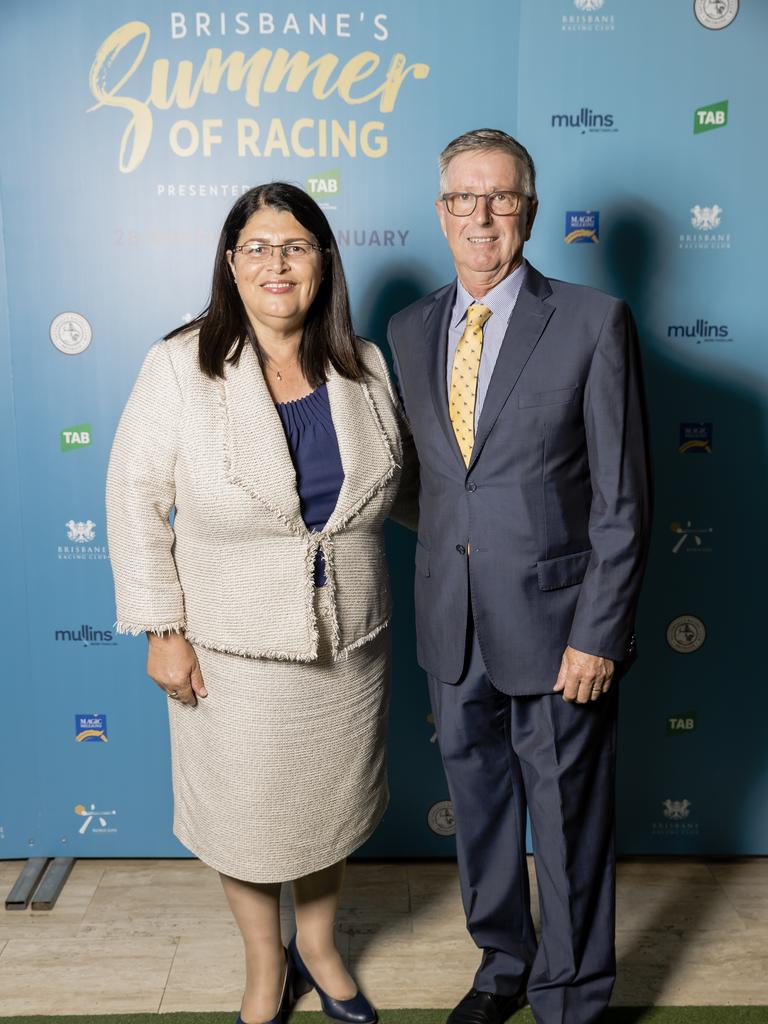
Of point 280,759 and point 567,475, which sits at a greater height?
point 567,475

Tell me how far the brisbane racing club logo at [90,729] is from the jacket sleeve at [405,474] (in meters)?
1.14

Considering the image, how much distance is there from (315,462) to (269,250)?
393 mm

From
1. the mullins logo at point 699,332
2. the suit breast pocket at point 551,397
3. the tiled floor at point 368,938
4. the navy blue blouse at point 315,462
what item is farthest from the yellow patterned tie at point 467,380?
the tiled floor at point 368,938

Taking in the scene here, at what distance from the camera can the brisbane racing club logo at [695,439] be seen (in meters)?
2.64

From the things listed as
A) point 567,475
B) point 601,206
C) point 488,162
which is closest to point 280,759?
point 567,475

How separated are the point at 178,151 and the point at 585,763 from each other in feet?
5.74

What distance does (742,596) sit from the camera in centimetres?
272

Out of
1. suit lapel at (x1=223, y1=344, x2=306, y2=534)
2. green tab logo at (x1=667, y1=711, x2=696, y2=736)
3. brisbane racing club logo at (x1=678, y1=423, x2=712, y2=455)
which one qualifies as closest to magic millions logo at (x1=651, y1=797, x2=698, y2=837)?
green tab logo at (x1=667, y1=711, x2=696, y2=736)

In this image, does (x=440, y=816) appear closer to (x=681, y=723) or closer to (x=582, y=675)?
(x=681, y=723)

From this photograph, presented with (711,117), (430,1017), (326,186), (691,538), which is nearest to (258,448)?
(326,186)

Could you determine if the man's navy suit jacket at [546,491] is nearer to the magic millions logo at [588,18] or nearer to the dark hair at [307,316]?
the dark hair at [307,316]

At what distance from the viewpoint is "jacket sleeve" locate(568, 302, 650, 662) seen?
Result: 175cm

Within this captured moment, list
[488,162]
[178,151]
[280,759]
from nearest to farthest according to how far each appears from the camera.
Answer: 1. [488,162]
2. [280,759]
3. [178,151]

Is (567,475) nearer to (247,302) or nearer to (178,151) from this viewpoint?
(247,302)
